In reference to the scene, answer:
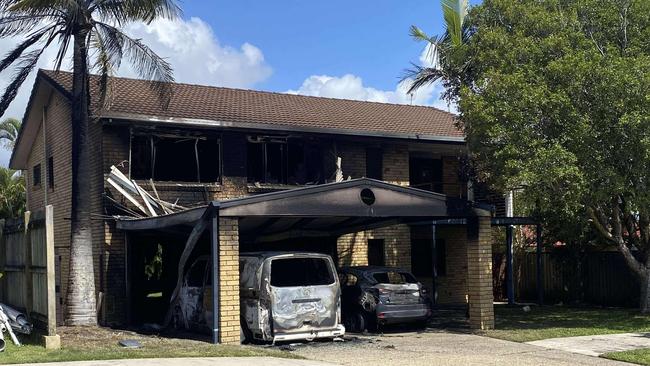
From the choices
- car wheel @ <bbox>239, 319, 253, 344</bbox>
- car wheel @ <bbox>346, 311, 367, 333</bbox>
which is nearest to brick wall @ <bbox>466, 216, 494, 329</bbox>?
car wheel @ <bbox>346, 311, 367, 333</bbox>

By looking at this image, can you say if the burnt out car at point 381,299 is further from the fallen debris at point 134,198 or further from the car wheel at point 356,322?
the fallen debris at point 134,198

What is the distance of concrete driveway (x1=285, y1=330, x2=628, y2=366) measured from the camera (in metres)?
11.6

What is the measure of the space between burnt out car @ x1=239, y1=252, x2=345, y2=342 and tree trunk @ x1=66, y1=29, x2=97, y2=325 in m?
3.72

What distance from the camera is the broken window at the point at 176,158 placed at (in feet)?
58.9

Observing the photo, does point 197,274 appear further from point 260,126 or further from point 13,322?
point 260,126

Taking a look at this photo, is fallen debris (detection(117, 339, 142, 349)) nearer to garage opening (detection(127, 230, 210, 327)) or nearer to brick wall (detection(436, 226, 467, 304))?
garage opening (detection(127, 230, 210, 327))

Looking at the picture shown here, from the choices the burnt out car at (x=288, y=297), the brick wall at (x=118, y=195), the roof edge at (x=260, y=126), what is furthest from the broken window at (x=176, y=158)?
the burnt out car at (x=288, y=297)

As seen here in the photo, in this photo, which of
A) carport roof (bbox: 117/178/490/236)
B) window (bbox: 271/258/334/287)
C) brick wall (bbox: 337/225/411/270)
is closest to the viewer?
carport roof (bbox: 117/178/490/236)

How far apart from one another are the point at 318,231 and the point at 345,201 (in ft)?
14.6

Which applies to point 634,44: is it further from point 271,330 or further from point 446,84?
point 271,330

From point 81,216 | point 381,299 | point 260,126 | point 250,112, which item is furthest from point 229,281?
point 250,112

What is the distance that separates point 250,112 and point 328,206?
286 inches

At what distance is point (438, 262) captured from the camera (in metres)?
23.6

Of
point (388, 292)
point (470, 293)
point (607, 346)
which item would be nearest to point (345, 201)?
point (388, 292)
